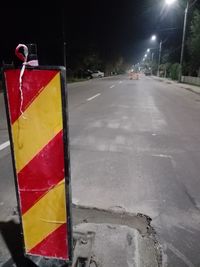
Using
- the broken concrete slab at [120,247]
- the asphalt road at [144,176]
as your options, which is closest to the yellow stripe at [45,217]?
the broken concrete slab at [120,247]

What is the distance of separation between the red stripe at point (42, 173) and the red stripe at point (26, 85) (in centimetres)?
29

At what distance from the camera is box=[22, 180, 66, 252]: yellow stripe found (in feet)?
6.92

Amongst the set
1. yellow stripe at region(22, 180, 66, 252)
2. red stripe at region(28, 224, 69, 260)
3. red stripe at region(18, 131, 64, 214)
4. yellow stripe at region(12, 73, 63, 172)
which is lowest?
red stripe at region(28, 224, 69, 260)

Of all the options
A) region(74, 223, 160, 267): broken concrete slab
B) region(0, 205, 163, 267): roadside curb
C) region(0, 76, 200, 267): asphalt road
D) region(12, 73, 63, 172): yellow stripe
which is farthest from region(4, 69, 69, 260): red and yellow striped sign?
region(0, 76, 200, 267): asphalt road

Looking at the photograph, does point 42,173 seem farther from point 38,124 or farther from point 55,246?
point 55,246

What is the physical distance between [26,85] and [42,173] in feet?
1.97

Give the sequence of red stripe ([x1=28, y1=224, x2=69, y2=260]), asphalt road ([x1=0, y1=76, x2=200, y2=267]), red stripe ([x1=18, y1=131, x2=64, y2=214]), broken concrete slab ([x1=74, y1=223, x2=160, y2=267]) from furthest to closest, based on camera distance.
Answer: asphalt road ([x1=0, y1=76, x2=200, y2=267]), broken concrete slab ([x1=74, y1=223, x2=160, y2=267]), red stripe ([x1=28, y1=224, x2=69, y2=260]), red stripe ([x1=18, y1=131, x2=64, y2=214])

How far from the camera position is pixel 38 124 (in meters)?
1.95

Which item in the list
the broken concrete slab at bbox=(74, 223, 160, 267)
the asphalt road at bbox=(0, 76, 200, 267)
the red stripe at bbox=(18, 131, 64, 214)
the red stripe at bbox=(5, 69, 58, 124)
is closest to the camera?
the red stripe at bbox=(5, 69, 58, 124)

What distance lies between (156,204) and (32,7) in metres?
32.2

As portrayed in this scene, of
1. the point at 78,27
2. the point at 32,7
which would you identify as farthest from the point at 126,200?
the point at 78,27

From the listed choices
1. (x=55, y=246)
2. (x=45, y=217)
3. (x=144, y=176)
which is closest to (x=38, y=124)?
(x=45, y=217)

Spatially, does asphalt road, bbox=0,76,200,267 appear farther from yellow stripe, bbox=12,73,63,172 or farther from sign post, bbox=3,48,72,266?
yellow stripe, bbox=12,73,63,172

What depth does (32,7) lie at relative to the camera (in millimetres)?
31656
